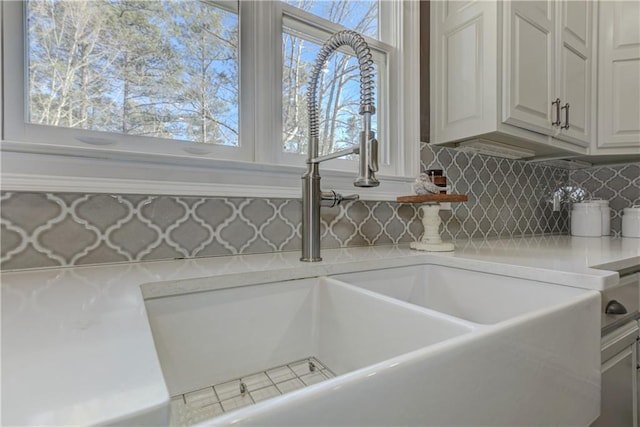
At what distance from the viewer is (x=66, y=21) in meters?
0.83

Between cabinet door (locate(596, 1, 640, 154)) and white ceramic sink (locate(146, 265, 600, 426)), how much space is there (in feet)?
4.84

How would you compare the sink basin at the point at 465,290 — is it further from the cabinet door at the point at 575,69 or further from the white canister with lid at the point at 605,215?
the white canister with lid at the point at 605,215

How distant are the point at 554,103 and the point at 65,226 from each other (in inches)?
75.8

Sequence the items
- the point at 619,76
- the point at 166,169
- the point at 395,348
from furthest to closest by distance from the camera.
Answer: the point at 619,76 → the point at 166,169 → the point at 395,348

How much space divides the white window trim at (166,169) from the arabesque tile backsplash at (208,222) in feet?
0.09

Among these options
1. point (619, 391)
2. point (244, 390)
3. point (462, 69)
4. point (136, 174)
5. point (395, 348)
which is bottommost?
point (619, 391)

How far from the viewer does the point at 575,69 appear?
157 cm

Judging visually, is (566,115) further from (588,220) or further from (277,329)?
(277,329)

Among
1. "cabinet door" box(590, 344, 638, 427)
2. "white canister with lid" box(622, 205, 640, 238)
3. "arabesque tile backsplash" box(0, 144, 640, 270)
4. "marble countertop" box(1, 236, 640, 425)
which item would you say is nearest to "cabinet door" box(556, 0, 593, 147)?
"arabesque tile backsplash" box(0, 144, 640, 270)

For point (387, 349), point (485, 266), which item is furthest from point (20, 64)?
point (485, 266)

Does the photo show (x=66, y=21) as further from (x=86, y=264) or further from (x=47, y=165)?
(x=86, y=264)

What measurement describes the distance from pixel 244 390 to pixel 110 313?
0.37 meters

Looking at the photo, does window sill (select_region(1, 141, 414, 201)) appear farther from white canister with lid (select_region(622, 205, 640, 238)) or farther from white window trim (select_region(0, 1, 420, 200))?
white canister with lid (select_region(622, 205, 640, 238))

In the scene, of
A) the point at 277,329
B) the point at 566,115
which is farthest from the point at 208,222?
the point at 566,115
